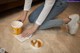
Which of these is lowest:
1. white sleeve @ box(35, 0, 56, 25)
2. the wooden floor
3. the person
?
the wooden floor

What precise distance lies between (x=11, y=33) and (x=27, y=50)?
300 mm

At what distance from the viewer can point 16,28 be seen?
149cm

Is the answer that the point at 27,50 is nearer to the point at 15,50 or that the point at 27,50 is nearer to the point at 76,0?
the point at 15,50

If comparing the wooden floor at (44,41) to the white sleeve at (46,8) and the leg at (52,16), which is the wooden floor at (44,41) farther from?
the white sleeve at (46,8)

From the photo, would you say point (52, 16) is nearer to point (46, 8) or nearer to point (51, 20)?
point (51, 20)

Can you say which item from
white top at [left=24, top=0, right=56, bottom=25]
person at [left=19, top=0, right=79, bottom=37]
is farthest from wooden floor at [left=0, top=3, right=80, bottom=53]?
white top at [left=24, top=0, right=56, bottom=25]

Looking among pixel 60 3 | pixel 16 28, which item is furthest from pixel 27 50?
pixel 60 3

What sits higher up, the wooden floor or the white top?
the white top

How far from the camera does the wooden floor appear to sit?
1412 mm

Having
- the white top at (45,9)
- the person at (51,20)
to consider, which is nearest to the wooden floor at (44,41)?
the person at (51,20)

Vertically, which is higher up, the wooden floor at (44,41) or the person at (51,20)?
the person at (51,20)

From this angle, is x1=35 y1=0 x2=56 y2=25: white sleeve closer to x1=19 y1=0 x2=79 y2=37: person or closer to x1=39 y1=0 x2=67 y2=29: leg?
x1=19 y1=0 x2=79 y2=37: person

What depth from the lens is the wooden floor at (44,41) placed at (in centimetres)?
141

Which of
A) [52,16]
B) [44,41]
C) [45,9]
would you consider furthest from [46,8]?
[44,41]
